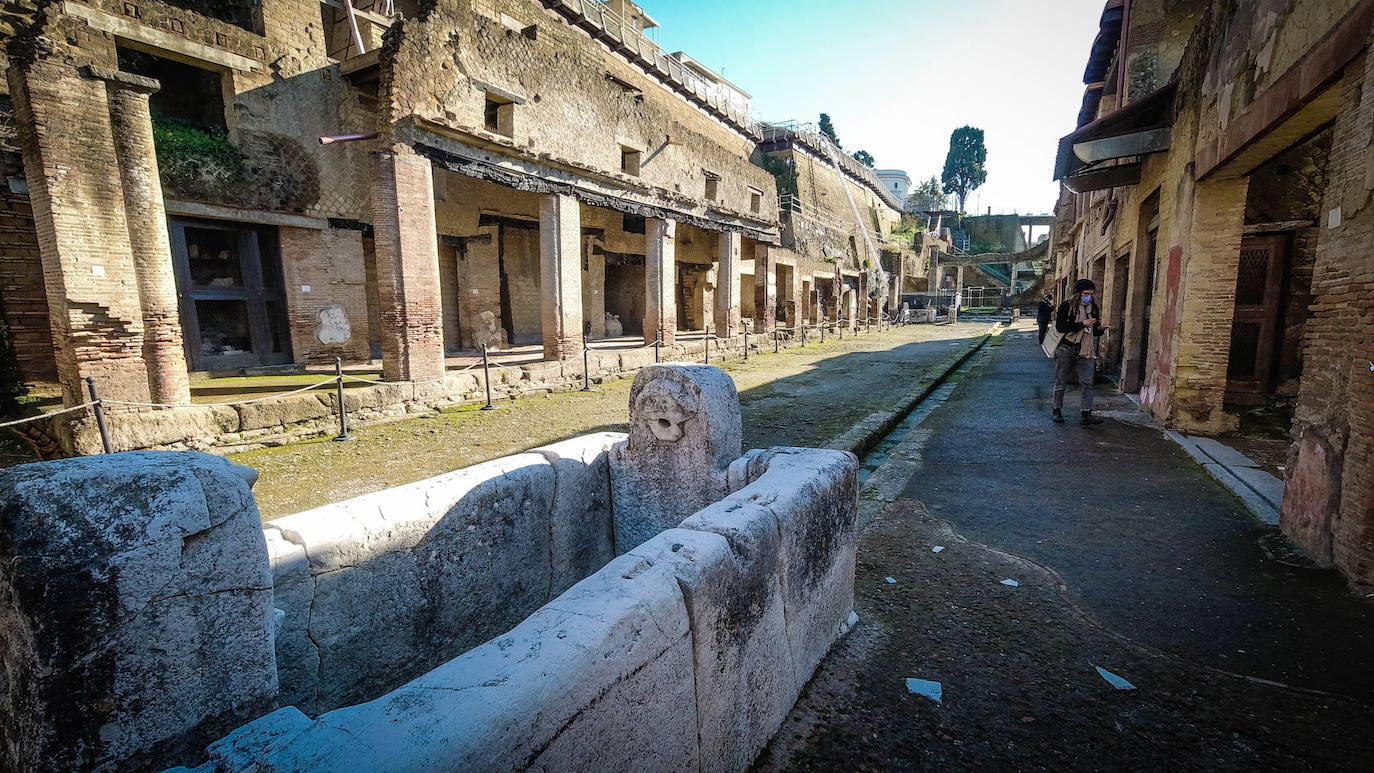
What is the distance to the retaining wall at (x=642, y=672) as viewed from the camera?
3.22ft

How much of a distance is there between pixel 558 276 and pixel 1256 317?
Result: 10626 millimetres

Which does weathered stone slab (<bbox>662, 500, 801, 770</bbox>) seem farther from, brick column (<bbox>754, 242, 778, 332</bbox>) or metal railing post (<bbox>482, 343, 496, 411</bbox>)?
brick column (<bbox>754, 242, 778, 332</bbox>)

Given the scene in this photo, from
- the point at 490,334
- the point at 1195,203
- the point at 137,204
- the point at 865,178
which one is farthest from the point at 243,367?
the point at 865,178

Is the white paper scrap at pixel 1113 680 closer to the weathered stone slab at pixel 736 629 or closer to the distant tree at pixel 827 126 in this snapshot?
the weathered stone slab at pixel 736 629

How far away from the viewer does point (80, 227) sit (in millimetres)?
6074

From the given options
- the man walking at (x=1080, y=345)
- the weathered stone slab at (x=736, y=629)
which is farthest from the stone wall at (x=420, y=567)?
the man walking at (x=1080, y=345)

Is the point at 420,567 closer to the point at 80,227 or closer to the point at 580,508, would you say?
the point at 580,508

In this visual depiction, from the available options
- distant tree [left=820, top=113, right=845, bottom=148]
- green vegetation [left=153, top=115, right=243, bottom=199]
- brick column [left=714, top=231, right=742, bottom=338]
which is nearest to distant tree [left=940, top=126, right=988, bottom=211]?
distant tree [left=820, top=113, right=845, bottom=148]

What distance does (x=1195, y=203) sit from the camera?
18.7 feet

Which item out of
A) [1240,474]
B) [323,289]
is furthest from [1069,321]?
[323,289]

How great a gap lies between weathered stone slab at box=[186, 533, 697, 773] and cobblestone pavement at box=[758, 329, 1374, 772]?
773mm

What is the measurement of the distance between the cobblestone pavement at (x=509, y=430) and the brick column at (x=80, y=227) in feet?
6.38

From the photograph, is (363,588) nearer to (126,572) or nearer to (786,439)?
(126,572)

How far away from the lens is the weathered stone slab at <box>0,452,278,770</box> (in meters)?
1.07
